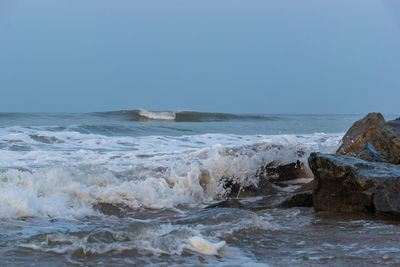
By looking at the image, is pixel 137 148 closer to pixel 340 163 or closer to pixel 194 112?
pixel 340 163

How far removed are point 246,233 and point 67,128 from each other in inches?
460

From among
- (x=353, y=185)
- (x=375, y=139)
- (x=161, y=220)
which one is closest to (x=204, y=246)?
(x=161, y=220)

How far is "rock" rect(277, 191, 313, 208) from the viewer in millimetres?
5023

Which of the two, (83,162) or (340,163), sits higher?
(340,163)

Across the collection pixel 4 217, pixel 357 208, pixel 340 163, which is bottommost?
pixel 4 217

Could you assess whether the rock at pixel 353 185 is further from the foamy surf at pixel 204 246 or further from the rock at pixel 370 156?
the foamy surf at pixel 204 246

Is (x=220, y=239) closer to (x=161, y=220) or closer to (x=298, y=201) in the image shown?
(x=161, y=220)

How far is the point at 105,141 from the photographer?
11297 mm

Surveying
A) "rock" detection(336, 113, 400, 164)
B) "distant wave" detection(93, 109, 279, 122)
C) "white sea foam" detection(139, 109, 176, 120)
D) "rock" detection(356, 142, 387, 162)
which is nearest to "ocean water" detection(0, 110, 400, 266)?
"rock" detection(336, 113, 400, 164)

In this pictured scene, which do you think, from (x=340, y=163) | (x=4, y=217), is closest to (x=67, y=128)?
(x=4, y=217)

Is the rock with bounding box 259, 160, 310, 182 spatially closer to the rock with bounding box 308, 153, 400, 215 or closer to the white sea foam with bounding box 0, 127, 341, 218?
the white sea foam with bounding box 0, 127, 341, 218

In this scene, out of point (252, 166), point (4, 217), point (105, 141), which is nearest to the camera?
point (4, 217)

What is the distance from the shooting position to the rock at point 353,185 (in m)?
4.38

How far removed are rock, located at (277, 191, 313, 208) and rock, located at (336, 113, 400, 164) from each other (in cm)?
182
